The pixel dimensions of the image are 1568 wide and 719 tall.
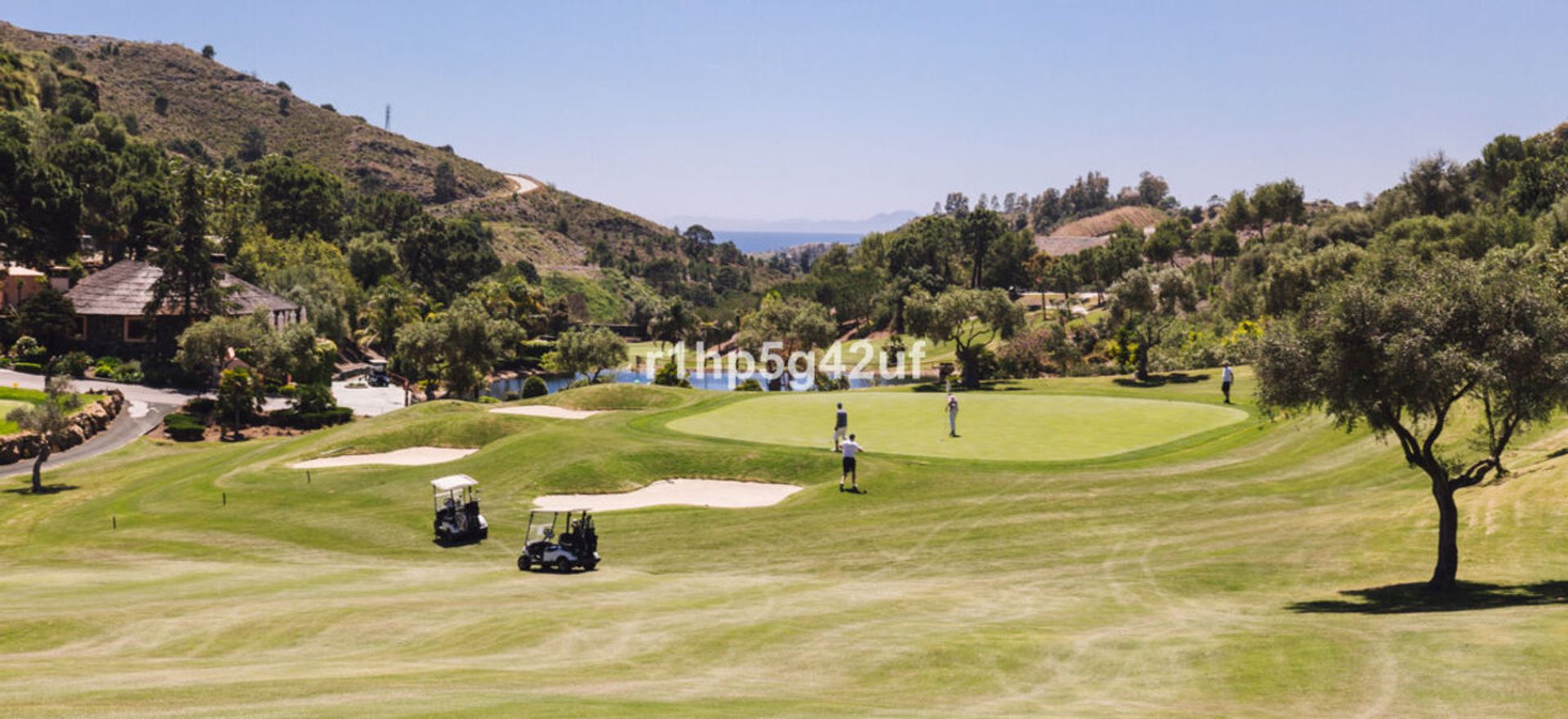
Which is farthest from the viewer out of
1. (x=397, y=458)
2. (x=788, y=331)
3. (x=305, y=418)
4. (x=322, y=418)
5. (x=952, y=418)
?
(x=788, y=331)

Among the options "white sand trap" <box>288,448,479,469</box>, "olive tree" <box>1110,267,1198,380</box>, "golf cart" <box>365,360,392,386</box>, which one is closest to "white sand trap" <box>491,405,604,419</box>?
"white sand trap" <box>288,448,479,469</box>

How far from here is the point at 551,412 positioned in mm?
57000

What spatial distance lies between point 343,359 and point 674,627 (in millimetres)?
110054

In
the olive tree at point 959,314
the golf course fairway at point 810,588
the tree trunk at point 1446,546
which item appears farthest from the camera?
the olive tree at point 959,314

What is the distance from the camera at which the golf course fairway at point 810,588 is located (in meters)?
16.5

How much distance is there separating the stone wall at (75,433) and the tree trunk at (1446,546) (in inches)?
2071

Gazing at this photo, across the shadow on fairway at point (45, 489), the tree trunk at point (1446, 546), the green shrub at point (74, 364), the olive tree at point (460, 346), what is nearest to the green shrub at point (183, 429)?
the green shrub at point (74, 364)

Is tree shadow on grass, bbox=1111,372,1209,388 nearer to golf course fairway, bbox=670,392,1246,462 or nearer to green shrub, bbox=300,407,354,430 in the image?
golf course fairway, bbox=670,392,1246,462

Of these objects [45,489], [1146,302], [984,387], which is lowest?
[45,489]

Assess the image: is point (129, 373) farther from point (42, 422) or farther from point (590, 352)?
point (42, 422)

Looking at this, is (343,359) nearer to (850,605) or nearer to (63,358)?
(63,358)

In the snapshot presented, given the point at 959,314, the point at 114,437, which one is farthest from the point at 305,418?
the point at 959,314

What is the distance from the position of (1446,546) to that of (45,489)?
169ft

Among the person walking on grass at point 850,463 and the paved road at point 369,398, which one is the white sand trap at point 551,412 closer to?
the person walking on grass at point 850,463
